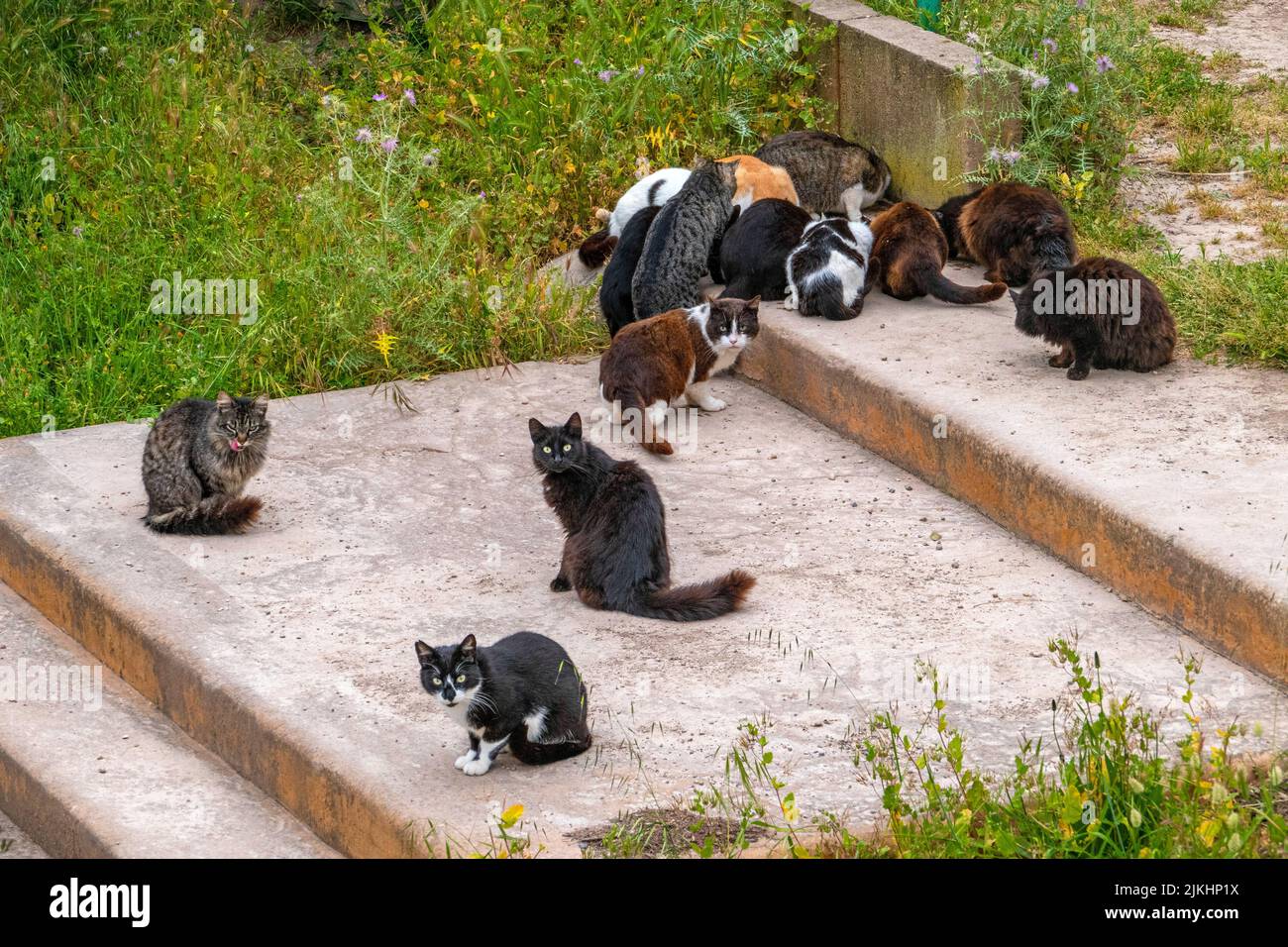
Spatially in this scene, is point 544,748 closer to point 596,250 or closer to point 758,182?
point 596,250

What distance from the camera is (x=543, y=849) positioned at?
3961mm

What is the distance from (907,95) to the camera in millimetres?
8383

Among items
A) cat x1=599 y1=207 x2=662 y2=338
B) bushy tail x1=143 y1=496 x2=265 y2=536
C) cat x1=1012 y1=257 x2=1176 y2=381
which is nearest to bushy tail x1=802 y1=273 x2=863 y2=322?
cat x1=599 y1=207 x2=662 y2=338

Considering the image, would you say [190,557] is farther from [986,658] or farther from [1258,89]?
[1258,89]

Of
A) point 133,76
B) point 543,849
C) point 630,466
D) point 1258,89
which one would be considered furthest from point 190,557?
point 1258,89

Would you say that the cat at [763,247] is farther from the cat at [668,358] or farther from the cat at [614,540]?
the cat at [614,540]

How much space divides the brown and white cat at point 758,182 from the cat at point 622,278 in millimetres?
585

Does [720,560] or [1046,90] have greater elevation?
[1046,90]

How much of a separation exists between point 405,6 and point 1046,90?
13.6ft

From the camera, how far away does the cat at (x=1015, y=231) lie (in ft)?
23.6

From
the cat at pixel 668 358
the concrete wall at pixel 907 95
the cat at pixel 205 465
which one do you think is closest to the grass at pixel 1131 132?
the concrete wall at pixel 907 95

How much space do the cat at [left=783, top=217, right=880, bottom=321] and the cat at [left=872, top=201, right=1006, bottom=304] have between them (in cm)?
9

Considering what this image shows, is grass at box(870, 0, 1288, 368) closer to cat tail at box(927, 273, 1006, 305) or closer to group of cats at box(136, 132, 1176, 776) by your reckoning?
group of cats at box(136, 132, 1176, 776)

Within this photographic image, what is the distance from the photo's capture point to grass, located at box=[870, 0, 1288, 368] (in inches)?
269
